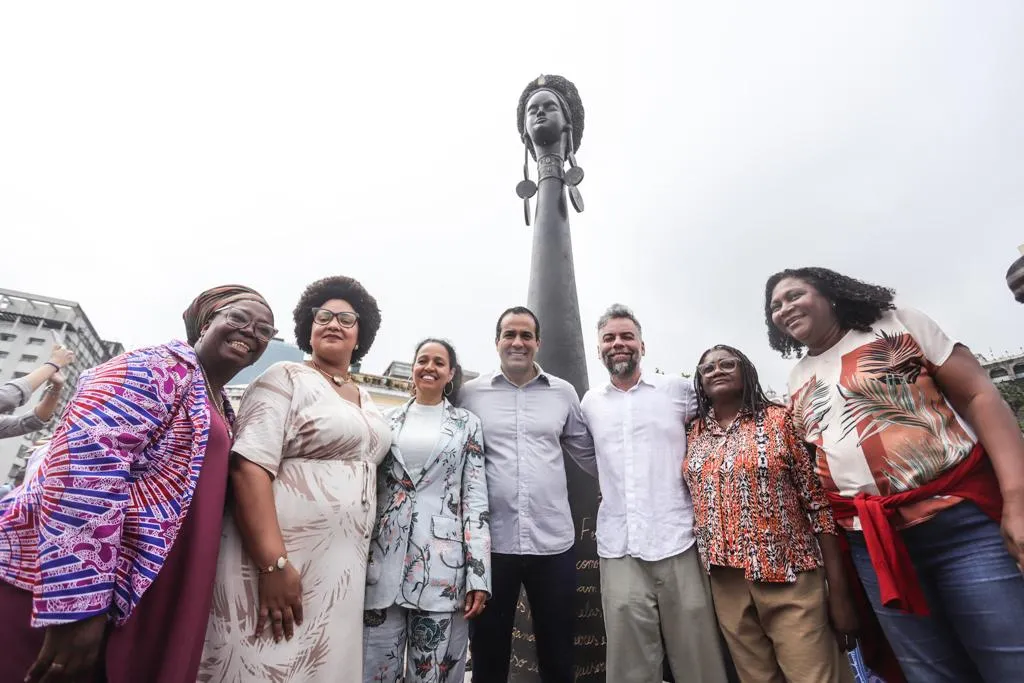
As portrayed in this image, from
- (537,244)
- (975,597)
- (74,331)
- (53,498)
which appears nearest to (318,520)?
(53,498)

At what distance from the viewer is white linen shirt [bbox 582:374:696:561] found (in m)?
2.17

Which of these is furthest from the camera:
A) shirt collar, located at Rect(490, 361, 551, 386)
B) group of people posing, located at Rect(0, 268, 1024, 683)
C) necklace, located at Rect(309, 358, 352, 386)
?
shirt collar, located at Rect(490, 361, 551, 386)

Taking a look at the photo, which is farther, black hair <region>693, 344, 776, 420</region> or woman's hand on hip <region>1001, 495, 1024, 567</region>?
black hair <region>693, 344, 776, 420</region>

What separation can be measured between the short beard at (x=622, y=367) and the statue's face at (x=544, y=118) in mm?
3397

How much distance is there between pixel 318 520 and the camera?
156 cm

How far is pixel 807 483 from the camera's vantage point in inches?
78.7

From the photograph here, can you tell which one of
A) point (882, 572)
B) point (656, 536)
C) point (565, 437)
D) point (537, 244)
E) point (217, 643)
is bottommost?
point (217, 643)

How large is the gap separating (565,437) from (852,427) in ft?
4.41

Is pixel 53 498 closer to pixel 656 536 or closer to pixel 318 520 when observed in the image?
pixel 318 520

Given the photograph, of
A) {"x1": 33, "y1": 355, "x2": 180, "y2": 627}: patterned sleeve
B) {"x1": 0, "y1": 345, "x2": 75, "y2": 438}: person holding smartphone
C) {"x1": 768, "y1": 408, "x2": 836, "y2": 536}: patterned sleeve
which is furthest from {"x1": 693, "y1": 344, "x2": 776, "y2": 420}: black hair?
{"x1": 0, "y1": 345, "x2": 75, "y2": 438}: person holding smartphone

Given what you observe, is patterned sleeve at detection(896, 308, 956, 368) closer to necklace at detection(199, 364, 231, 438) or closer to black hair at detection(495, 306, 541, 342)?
black hair at detection(495, 306, 541, 342)

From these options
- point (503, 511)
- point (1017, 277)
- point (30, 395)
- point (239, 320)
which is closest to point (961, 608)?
point (1017, 277)

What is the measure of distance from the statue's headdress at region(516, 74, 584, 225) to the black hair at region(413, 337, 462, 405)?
324 centimetres

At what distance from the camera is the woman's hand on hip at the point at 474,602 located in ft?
5.98
